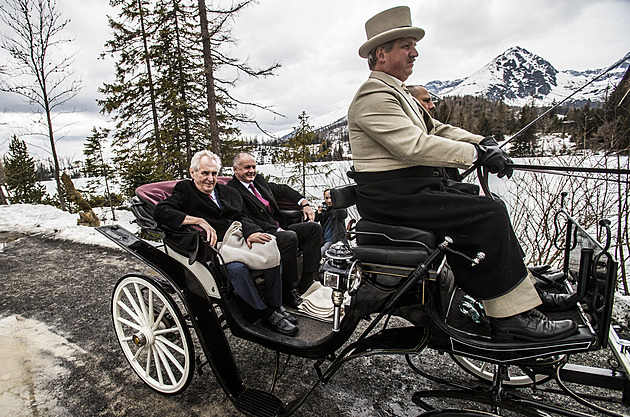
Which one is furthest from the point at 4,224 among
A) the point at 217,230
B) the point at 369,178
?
the point at 369,178

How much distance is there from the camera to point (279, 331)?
2586 millimetres

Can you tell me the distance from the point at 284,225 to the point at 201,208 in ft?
4.33

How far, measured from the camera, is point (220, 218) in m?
3.49

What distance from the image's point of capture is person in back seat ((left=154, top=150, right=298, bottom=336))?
270 cm

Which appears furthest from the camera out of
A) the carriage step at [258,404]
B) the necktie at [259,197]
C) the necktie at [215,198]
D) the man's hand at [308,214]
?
the man's hand at [308,214]

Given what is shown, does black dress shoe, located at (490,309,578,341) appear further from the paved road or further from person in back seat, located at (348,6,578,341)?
the paved road

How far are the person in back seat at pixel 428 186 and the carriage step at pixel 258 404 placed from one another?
53.6 inches

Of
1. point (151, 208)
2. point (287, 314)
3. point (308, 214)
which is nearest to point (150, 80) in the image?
point (308, 214)

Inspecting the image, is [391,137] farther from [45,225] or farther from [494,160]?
[45,225]

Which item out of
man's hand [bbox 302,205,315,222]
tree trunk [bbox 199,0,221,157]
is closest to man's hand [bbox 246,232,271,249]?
man's hand [bbox 302,205,315,222]

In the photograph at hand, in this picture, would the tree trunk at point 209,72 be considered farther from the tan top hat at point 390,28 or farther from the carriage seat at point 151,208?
the tan top hat at point 390,28

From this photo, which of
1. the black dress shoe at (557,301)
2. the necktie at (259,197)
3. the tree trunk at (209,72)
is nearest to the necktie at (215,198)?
the necktie at (259,197)

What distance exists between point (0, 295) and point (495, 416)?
5.89 meters

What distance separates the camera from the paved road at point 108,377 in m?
2.61
